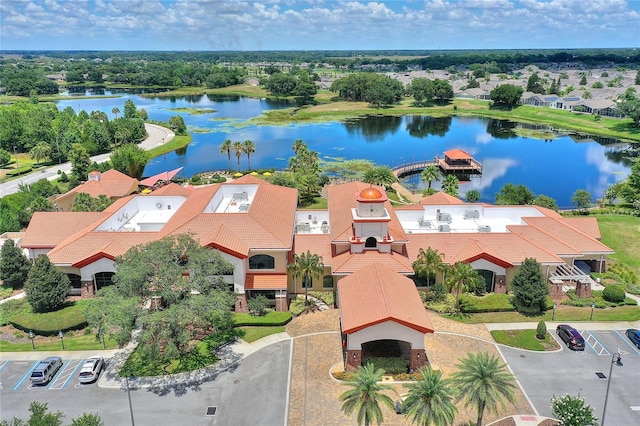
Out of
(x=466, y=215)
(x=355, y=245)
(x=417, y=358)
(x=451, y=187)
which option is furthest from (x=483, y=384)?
(x=451, y=187)

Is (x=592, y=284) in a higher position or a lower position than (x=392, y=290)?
lower

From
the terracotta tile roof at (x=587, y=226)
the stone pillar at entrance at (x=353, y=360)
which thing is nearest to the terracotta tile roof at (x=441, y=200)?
the terracotta tile roof at (x=587, y=226)

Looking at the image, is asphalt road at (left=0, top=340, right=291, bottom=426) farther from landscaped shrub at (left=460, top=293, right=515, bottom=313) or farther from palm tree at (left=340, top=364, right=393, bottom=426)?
landscaped shrub at (left=460, top=293, right=515, bottom=313)

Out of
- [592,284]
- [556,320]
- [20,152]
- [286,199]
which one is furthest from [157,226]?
[20,152]

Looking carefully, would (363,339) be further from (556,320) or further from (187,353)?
(556,320)

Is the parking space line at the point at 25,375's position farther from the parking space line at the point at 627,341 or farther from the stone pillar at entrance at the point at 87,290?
the parking space line at the point at 627,341

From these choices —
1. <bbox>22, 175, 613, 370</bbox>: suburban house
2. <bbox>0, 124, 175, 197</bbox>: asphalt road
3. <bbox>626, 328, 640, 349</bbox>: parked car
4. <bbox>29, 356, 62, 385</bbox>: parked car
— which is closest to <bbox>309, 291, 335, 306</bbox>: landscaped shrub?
<bbox>22, 175, 613, 370</bbox>: suburban house
